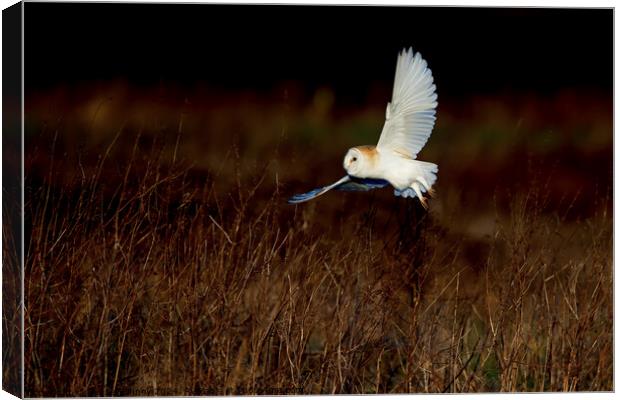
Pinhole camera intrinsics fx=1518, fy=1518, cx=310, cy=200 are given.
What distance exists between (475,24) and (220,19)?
1.27 metres

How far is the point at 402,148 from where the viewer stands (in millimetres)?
7520

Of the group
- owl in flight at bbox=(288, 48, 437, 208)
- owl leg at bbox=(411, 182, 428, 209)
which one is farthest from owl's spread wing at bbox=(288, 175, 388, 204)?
owl leg at bbox=(411, 182, 428, 209)

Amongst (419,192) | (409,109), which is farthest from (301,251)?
(409,109)

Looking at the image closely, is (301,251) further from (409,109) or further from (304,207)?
(409,109)

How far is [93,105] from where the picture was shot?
7215 millimetres

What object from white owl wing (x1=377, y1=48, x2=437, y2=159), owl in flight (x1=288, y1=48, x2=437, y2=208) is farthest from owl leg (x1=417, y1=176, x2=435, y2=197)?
white owl wing (x1=377, y1=48, x2=437, y2=159)

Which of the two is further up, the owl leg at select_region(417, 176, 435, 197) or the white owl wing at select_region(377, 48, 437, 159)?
the white owl wing at select_region(377, 48, 437, 159)

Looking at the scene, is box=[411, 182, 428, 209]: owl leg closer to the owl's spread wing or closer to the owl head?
the owl's spread wing

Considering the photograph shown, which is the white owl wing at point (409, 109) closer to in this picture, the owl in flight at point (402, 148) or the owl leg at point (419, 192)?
the owl in flight at point (402, 148)

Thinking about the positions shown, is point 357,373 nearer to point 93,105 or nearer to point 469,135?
point 469,135

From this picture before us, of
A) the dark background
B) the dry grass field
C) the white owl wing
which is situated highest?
the dark background

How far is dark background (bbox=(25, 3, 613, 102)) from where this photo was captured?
7184 millimetres

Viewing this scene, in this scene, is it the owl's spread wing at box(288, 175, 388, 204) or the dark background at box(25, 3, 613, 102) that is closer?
the dark background at box(25, 3, 613, 102)

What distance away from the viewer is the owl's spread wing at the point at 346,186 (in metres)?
7.47
